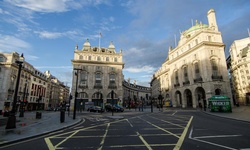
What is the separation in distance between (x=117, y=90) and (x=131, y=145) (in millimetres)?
45809

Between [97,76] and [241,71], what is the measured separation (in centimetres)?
5997

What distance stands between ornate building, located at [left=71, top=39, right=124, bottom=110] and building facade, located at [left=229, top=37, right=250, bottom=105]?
49.8m

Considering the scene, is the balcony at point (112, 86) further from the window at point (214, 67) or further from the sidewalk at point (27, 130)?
the sidewalk at point (27, 130)

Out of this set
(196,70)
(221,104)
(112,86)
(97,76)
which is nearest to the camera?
(221,104)

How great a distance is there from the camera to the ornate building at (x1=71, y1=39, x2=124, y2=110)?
49.1 metres

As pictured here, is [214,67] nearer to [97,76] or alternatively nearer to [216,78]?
[216,78]

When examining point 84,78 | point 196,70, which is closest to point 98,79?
point 84,78

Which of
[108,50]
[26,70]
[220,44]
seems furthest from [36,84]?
[220,44]

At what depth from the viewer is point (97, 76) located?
51750 mm

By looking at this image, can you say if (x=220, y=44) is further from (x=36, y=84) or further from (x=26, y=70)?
(x=36, y=84)

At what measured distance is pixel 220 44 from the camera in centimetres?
4134

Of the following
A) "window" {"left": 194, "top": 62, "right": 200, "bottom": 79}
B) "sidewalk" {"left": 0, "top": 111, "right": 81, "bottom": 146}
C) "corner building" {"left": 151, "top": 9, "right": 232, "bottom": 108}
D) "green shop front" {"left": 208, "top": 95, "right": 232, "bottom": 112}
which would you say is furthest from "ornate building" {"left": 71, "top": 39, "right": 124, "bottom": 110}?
"sidewalk" {"left": 0, "top": 111, "right": 81, "bottom": 146}

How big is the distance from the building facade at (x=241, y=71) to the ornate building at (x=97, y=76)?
163ft

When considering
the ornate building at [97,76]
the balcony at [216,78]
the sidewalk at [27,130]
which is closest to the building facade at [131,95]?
the ornate building at [97,76]
